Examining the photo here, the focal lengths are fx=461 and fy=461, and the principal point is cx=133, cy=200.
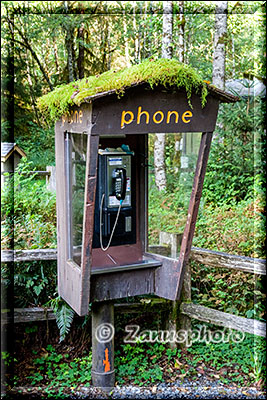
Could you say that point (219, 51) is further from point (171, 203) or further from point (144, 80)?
point (144, 80)

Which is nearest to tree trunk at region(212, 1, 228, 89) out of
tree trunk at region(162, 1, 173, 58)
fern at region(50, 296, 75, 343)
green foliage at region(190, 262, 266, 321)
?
tree trunk at region(162, 1, 173, 58)

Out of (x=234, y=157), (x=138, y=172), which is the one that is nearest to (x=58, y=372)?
(x=138, y=172)

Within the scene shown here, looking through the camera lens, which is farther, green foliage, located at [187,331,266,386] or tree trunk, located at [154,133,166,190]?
tree trunk, located at [154,133,166,190]

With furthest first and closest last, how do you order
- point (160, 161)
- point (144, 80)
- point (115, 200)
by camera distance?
1. point (160, 161)
2. point (115, 200)
3. point (144, 80)

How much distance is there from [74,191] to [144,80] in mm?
1313

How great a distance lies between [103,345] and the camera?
3.91 m

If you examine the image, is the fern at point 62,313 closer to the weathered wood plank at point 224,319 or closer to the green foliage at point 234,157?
the weathered wood plank at point 224,319

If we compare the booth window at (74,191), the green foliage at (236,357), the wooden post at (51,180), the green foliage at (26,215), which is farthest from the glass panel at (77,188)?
the wooden post at (51,180)

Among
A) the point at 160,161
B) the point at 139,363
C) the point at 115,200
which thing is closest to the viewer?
the point at 115,200

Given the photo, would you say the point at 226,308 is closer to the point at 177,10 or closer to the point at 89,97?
the point at 89,97

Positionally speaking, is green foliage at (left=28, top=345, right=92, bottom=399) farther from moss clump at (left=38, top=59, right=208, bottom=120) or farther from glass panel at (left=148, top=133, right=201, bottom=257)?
moss clump at (left=38, top=59, right=208, bottom=120)

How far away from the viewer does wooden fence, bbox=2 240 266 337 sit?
161 inches

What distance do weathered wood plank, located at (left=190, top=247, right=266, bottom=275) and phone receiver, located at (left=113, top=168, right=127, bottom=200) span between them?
3.36 feet

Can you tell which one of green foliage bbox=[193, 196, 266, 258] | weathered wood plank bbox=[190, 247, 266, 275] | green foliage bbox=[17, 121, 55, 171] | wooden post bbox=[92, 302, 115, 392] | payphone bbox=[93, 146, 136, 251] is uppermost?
green foliage bbox=[17, 121, 55, 171]
